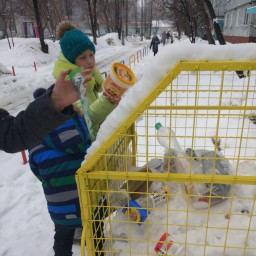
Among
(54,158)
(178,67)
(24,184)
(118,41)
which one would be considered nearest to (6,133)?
(54,158)

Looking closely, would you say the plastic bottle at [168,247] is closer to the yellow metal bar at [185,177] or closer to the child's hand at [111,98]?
the yellow metal bar at [185,177]

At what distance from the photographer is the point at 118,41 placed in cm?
3428

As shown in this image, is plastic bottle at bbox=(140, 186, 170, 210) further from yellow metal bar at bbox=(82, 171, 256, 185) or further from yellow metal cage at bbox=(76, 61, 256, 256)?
yellow metal bar at bbox=(82, 171, 256, 185)

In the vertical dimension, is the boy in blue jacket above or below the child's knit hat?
below

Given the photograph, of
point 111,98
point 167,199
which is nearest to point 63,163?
point 111,98

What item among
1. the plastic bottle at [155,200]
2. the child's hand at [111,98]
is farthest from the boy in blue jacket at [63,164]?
the plastic bottle at [155,200]

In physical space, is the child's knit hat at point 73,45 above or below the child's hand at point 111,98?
above

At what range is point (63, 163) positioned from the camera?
5.94 ft

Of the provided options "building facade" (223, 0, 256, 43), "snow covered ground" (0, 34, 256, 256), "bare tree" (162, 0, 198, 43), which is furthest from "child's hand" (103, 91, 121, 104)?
"building facade" (223, 0, 256, 43)

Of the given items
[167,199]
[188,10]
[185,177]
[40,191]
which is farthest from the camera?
[188,10]

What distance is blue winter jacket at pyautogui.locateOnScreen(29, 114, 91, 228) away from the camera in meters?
1.77

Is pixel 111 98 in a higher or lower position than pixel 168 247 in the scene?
higher

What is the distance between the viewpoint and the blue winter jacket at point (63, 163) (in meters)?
1.77

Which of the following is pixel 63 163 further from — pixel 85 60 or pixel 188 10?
pixel 188 10
